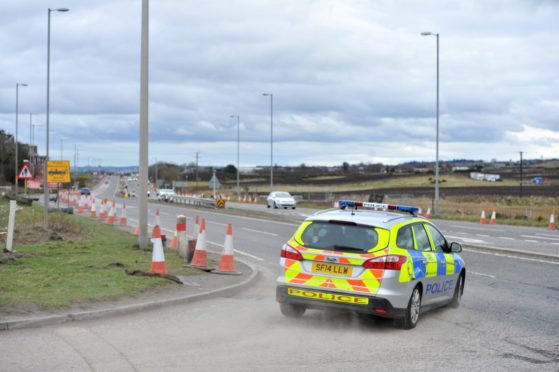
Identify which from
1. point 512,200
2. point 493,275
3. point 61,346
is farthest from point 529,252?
point 512,200

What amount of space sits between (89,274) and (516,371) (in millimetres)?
8086

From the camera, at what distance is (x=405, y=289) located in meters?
9.47

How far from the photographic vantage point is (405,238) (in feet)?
32.8

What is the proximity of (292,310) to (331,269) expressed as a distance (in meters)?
1.02

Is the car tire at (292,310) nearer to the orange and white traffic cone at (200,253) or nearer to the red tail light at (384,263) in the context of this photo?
the red tail light at (384,263)

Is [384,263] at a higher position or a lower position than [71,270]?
higher

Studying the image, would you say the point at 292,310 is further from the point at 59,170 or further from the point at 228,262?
the point at 59,170

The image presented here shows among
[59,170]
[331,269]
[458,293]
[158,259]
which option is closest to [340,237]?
[331,269]

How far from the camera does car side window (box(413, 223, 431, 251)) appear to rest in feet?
34.1

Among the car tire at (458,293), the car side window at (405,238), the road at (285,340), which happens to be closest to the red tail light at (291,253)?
the road at (285,340)

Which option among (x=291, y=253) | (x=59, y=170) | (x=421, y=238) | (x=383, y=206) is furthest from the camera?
(x=59, y=170)

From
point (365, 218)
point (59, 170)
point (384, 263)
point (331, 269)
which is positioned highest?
point (59, 170)

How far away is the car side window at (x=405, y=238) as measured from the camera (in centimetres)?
976

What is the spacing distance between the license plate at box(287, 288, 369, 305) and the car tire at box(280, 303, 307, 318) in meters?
0.39
